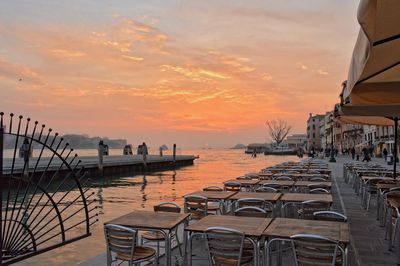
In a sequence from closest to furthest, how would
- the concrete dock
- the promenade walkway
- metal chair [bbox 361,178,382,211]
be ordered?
the promenade walkway, metal chair [bbox 361,178,382,211], the concrete dock

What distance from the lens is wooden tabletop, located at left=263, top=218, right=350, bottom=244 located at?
4598 mm

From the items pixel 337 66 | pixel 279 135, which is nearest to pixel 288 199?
pixel 337 66

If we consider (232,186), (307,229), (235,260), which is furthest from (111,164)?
(307,229)

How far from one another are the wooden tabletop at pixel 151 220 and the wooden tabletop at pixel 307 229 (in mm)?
1281

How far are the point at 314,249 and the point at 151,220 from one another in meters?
2.25

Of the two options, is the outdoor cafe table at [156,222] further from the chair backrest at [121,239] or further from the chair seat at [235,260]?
the chair seat at [235,260]

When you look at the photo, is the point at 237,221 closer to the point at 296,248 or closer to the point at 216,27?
the point at 296,248

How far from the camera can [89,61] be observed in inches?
812

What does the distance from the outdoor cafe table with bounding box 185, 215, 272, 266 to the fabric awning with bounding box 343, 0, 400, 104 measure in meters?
2.00

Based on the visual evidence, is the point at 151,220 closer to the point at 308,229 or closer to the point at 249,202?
the point at 308,229

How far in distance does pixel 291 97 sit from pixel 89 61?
2597cm

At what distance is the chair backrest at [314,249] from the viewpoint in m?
4.28

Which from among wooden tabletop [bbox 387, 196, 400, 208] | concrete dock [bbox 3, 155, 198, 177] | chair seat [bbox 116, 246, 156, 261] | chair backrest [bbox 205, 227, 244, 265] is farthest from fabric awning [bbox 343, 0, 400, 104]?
concrete dock [bbox 3, 155, 198, 177]

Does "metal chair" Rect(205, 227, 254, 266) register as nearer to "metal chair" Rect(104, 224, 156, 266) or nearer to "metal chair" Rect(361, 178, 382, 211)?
"metal chair" Rect(104, 224, 156, 266)
